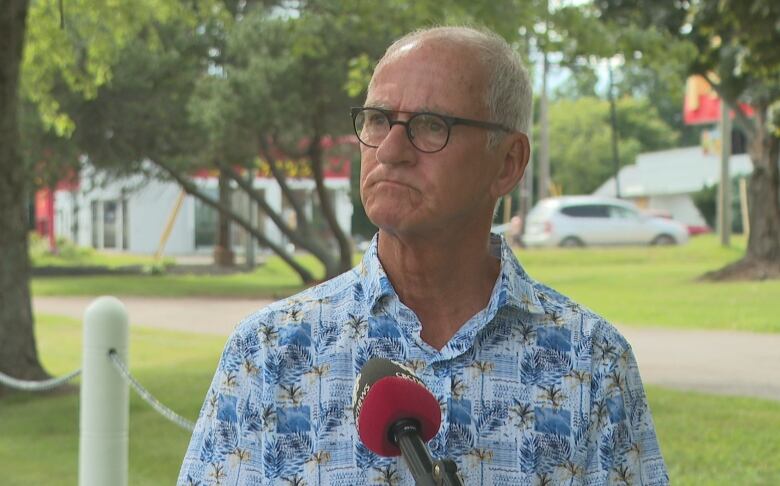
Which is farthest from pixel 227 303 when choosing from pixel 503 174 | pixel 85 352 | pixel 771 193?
pixel 503 174

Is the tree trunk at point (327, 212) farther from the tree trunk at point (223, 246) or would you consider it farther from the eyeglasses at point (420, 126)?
the eyeglasses at point (420, 126)

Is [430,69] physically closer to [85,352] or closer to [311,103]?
[85,352]

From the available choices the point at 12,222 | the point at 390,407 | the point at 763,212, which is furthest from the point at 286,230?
the point at 390,407

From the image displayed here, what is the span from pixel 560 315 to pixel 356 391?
572 mm

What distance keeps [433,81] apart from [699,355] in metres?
11.7

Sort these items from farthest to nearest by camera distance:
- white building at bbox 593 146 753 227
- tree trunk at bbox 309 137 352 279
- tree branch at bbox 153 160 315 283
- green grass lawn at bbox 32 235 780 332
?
white building at bbox 593 146 753 227
tree branch at bbox 153 160 315 283
tree trunk at bbox 309 137 352 279
green grass lawn at bbox 32 235 780 332

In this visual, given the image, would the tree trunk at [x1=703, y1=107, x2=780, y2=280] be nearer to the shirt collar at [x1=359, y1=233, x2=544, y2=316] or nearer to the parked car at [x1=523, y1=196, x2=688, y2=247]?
the parked car at [x1=523, y1=196, x2=688, y2=247]

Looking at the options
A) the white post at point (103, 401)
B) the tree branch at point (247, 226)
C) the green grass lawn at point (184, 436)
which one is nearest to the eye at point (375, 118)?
the white post at point (103, 401)

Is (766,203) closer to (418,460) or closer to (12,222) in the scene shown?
(12,222)

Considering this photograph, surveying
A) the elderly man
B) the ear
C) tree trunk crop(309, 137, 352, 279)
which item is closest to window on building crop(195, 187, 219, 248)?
tree trunk crop(309, 137, 352, 279)

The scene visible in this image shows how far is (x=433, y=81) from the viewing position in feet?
7.34

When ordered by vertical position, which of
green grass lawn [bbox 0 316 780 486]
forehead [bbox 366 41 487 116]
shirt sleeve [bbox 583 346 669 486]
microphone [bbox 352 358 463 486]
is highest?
forehead [bbox 366 41 487 116]

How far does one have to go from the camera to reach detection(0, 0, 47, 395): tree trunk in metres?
11.3

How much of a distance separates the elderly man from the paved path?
28.6ft
